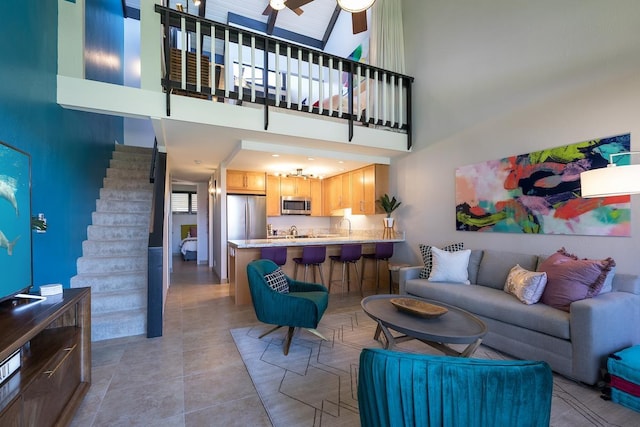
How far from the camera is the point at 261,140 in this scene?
4156 millimetres

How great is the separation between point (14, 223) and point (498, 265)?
417cm

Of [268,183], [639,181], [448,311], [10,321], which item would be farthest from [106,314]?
[639,181]

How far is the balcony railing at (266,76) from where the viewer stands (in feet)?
10.9

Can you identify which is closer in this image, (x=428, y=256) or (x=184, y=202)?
(x=428, y=256)

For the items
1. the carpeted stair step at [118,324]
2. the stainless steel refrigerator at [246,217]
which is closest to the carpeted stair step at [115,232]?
the carpeted stair step at [118,324]

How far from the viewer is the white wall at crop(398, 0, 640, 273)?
2648mm

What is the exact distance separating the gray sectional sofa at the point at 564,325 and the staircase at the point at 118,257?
3.55m

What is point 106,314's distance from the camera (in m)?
3.13

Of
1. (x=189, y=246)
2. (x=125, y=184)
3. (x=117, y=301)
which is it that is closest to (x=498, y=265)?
(x=117, y=301)

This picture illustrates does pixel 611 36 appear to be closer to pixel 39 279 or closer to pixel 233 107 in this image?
pixel 233 107

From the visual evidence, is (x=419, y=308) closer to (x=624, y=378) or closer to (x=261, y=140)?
(x=624, y=378)

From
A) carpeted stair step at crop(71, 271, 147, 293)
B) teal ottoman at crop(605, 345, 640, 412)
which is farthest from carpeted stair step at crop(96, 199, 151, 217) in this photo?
teal ottoman at crop(605, 345, 640, 412)

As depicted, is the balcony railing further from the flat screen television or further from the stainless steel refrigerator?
the stainless steel refrigerator

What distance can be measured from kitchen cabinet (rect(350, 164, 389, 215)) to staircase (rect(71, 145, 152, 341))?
3.76 metres
